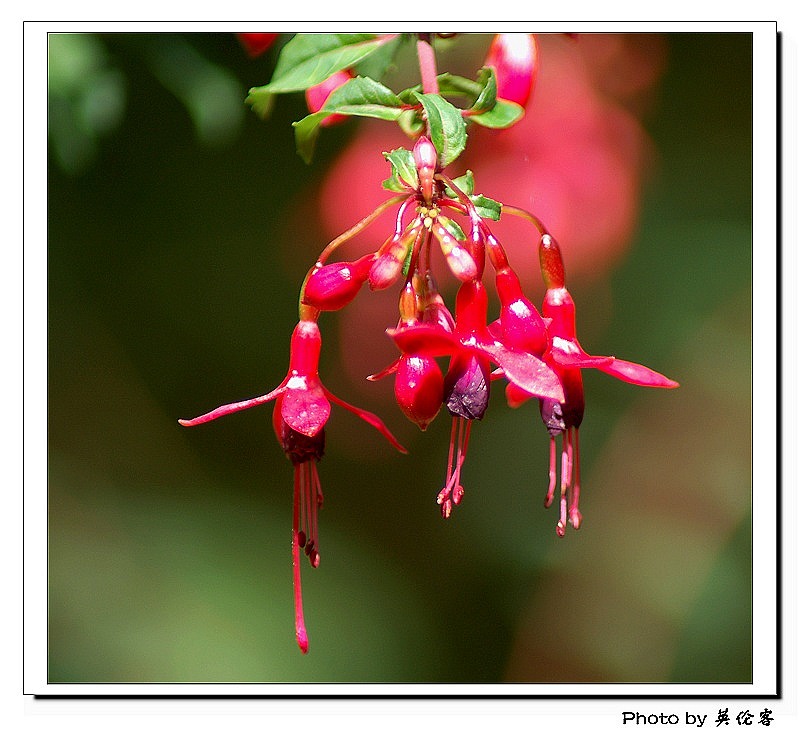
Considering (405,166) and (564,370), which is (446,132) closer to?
(405,166)

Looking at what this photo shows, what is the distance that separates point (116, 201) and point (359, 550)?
56 centimetres

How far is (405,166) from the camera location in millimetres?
662

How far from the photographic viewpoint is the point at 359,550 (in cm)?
131

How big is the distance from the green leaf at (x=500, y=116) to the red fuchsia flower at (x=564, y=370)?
0.10m

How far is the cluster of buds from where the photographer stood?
0.63m

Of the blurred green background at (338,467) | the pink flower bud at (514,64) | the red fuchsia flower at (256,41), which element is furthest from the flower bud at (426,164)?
Result: the blurred green background at (338,467)

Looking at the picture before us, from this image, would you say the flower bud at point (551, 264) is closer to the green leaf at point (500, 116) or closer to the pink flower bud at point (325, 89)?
the green leaf at point (500, 116)

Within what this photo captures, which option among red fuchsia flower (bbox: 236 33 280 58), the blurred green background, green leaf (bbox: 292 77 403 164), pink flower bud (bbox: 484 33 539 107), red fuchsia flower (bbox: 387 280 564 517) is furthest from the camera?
the blurred green background

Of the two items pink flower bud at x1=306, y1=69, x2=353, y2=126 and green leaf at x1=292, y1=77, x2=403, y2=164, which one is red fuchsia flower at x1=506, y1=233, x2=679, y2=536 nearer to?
green leaf at x1=292, y1=77, x2=403, y2=164

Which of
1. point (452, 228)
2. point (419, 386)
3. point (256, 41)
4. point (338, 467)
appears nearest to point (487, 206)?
point (452, 228)

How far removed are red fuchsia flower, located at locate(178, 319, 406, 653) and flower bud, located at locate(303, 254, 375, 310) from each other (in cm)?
5

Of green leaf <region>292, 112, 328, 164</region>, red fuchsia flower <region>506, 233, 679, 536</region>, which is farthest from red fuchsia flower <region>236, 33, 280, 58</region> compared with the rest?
red fuchsia flower <region>506, 233, 679, 536</region>

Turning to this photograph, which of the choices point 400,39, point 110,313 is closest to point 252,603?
point 110,313
